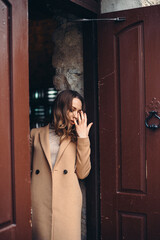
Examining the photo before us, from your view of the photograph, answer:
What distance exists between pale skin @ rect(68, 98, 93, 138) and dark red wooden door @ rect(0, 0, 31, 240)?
2.27ft

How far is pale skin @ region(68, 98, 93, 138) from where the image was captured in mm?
2758

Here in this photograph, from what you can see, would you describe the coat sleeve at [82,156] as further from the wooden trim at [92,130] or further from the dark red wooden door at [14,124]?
the dark red wooden door at [14,124]

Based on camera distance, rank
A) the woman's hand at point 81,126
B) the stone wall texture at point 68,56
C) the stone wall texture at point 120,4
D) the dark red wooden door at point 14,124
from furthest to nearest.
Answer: the stone wall texture at point 68,56 < the stone wall texture at point 120,4 < the woman's hand at point 81,126 < the dark red wooden door at point 14,124

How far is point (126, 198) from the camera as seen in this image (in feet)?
9.57

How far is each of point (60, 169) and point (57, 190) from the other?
175 millimetres

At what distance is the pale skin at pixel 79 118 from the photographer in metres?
2.76

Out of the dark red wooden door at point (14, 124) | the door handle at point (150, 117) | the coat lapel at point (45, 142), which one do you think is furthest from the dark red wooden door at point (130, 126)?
the dark red wooden door at point (14, 124)

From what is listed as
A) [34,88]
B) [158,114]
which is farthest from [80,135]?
[34,88]

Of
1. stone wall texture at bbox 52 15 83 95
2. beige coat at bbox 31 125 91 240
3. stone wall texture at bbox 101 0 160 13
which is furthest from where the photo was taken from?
stone wall texture at bbox 52 15 83 95

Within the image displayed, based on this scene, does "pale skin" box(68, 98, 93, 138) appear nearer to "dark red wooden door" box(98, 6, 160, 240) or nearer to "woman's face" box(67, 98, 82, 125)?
"woman's face" box(67, 98, 82, 125)

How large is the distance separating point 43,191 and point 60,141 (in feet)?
1.48

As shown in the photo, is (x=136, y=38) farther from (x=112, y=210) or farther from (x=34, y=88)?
(x=34, y=88)

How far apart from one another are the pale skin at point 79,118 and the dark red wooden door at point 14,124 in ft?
2.27

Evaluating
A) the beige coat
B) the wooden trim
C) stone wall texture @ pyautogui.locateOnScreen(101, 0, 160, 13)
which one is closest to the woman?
the beige coat
